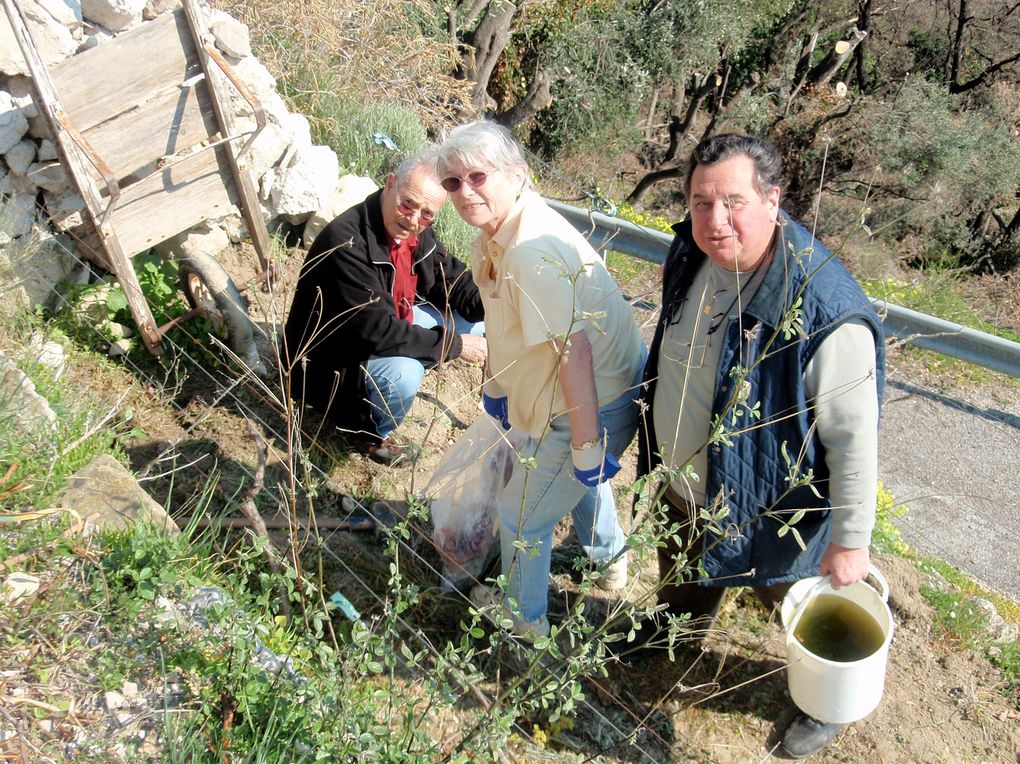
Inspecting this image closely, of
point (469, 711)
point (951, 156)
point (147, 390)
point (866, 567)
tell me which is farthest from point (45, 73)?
point (951, 156)

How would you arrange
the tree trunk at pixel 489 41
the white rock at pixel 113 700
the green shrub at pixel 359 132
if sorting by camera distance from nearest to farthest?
1. the white rock at pixel 113 700
2. the green shrub at pixel 359 132
3. the tree trunk at pixel 489 41

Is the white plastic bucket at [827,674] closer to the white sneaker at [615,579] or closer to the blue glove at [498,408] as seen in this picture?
the white sneaker at [615,579]

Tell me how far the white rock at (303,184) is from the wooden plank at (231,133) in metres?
0.61

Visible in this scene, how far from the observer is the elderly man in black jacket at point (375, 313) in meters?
3.14

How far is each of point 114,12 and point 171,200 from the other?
1159 millimetres

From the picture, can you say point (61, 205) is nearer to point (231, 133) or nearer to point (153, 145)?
point (153, 145)

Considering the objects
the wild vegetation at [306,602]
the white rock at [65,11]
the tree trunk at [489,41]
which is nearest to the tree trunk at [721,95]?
the tree trunk at [489,41]

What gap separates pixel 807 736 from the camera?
271 cm

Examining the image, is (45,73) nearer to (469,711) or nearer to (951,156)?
(469,711)

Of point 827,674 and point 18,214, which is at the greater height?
point 18,214

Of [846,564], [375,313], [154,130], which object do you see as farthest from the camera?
[154,130]

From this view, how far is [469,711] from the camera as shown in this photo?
2.63 m

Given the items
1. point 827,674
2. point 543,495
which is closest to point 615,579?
point 543,495

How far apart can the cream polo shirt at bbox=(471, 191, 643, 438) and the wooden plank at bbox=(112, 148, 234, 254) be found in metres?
1.51
